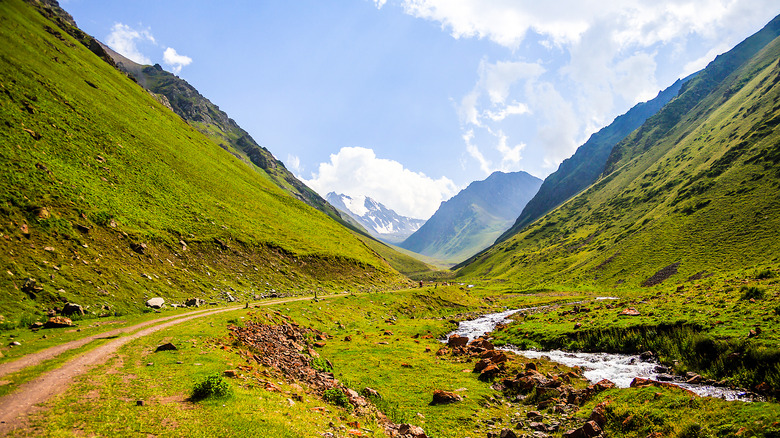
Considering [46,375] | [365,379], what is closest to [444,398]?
[365,379]

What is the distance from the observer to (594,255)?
5492 inches

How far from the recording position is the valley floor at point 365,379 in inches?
460

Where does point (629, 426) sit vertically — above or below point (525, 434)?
above

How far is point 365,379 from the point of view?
24.3 m

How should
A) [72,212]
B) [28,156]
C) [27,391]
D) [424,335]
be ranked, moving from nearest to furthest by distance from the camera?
[27,391] → [72,212] → [28,156] → [424,335]

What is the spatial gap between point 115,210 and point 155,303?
18.6m

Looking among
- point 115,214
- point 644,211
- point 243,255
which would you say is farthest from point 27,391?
point 644,211

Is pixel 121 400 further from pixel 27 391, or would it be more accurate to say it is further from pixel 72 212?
pixel 72 212

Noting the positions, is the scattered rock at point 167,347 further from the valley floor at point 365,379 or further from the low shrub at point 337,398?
the low shrub at point 337,398

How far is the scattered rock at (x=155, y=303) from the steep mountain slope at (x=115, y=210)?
2.30ft

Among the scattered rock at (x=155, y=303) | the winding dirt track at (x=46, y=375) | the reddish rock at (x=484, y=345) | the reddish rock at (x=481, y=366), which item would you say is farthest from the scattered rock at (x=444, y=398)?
the scattered rock at (x=155, y=303)

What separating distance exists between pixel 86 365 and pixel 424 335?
3628 centimetres

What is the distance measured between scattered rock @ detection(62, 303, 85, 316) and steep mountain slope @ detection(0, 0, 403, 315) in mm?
901

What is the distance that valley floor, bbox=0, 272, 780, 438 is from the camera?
1170cm
